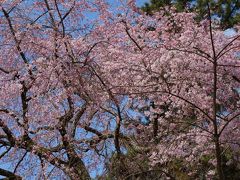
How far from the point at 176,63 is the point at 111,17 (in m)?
2.77

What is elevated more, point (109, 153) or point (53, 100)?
point (53, 100)

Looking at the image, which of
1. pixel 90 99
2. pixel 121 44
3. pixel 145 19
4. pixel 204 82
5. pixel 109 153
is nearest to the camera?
pixel 109 153

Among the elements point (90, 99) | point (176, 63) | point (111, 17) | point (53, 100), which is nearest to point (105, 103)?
point (90, 99)

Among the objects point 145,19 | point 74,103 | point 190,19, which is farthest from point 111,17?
point 74,103

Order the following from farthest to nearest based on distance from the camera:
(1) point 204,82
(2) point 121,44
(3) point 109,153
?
(2) point 121,44, (1) point 204,82, (3) point 109,153

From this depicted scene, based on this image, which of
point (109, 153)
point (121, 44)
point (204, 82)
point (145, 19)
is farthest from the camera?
point (145, 19)

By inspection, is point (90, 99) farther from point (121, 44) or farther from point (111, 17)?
point (111, 17)

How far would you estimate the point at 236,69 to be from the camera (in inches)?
349

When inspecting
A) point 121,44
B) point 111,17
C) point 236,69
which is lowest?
point 236,69

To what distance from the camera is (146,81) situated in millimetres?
8672

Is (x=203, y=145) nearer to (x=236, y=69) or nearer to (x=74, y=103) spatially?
(x=236, y=69)

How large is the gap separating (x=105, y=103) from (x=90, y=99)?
1.18 feet

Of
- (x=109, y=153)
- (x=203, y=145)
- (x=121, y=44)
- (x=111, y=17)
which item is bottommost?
(x=109, y=153)

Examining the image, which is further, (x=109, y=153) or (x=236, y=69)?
(x=236, y=69)
